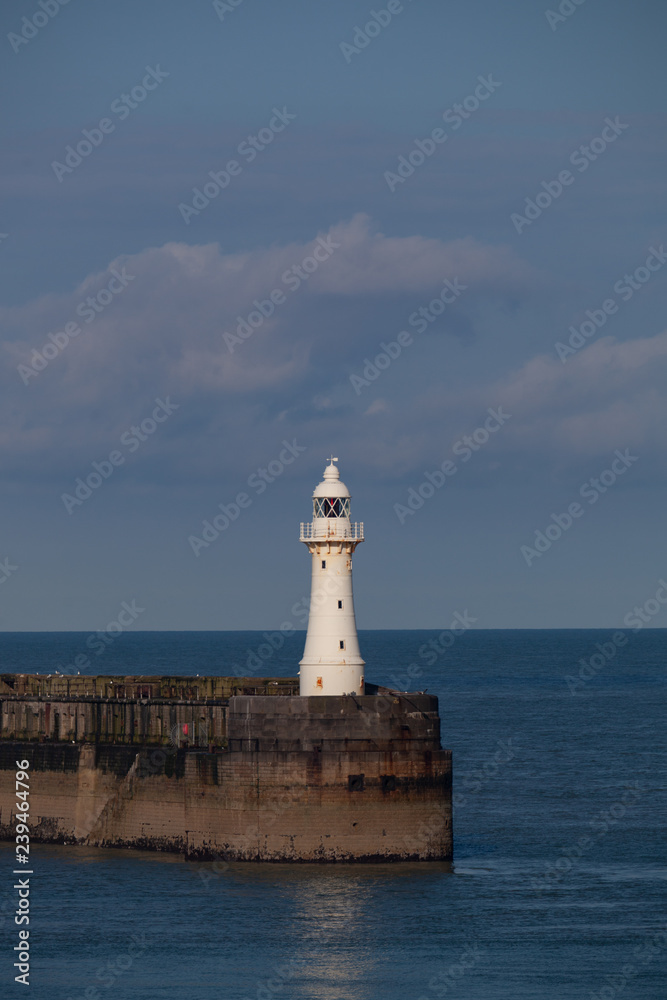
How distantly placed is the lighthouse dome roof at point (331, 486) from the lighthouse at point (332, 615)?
28.3 inches

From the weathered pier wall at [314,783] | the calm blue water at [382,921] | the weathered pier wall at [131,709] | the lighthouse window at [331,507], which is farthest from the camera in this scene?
the weathered pier wall at [131,709]

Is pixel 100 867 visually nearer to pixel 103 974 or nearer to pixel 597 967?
pixel 103 974

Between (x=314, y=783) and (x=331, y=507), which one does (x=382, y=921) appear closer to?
(x=314, y=783)

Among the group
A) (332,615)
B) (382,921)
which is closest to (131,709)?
(332,615)

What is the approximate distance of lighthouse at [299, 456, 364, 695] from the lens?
5791 cm

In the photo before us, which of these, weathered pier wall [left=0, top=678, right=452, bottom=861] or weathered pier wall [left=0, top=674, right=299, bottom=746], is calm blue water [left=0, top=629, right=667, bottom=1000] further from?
weathered pier wall [left=0, top=674, right=299, bottom=746]

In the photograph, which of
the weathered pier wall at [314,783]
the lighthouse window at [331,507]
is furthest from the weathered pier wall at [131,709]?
the lighthouse window at [331,507]

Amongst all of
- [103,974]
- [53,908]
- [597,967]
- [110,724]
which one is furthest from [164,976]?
[110,724]

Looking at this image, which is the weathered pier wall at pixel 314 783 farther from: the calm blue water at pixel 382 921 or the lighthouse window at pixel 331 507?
the lighthouse window at pixel 331 507

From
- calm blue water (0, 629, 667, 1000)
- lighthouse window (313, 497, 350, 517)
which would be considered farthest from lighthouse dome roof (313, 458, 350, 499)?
calm blue water (0, 629, 667, 1000)

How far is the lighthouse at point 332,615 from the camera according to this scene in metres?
57.9

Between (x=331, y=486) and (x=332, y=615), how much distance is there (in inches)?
171

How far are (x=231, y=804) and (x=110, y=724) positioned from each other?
837 centimetres

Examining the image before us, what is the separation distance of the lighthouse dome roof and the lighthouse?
719 mm
